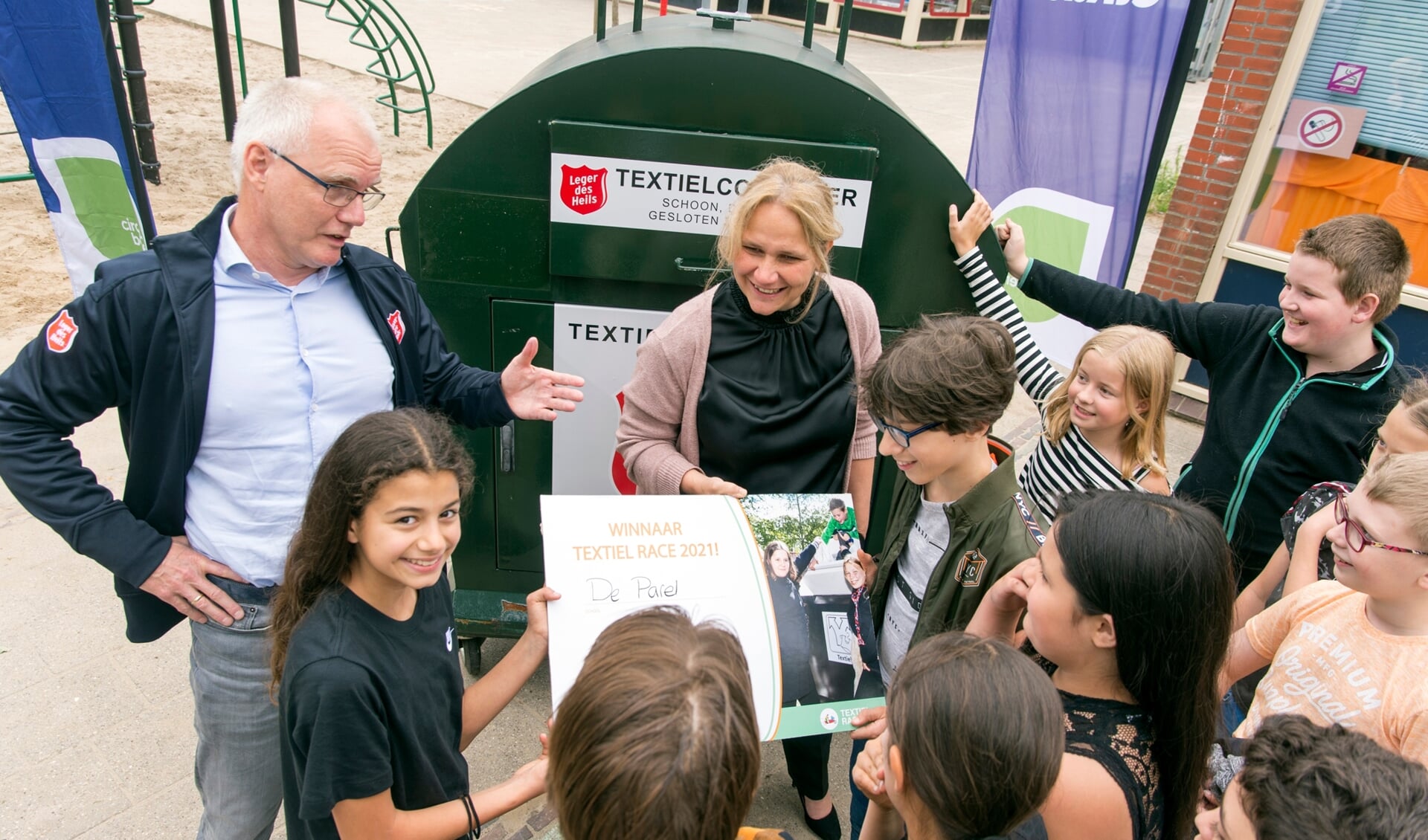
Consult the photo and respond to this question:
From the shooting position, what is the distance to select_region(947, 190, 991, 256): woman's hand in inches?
105

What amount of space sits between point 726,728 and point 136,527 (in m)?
1.45

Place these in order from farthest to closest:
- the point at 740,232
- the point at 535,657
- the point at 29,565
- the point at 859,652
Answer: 1. the point at 29,565
2. the point at 740,232
3. the point at 859,652
4. the point at 535,657

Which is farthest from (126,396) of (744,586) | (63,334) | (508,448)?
(744,586)

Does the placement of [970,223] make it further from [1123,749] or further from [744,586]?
[1123,749]

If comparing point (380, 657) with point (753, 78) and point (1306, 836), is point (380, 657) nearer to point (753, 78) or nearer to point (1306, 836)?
point (1306, 836)

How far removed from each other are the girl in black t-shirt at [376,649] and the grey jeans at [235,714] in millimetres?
346

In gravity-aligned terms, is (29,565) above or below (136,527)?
below


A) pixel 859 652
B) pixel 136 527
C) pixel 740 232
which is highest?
pixel 740 232

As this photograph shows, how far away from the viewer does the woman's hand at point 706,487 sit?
217cm

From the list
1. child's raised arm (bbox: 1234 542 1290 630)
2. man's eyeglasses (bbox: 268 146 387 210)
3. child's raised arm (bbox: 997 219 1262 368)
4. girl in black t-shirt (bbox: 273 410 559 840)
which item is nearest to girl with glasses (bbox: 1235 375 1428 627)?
child's raised arm (bbox: 1234 542 1290 630)

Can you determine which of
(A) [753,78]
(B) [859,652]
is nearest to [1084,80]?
(A) [753,78]

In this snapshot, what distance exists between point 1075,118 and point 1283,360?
1626 mm

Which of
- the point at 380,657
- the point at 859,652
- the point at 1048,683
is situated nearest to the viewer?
the point at 1048,683

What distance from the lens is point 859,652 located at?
2021 mm
